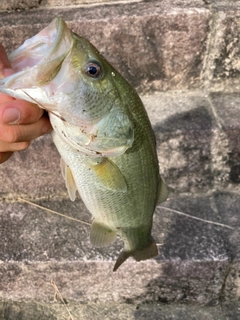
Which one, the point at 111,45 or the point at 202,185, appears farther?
the point at 202,185

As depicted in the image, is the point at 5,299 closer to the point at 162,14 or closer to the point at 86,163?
the point at 86,163

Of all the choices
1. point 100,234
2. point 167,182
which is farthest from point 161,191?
point 167,182

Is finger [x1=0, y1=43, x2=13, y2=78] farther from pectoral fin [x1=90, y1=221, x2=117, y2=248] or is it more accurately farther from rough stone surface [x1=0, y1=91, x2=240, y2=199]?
rough stone surface [x1=0, y1=91, x2=240, y2=199]

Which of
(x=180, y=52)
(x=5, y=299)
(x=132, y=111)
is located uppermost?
(x=132, y=111)

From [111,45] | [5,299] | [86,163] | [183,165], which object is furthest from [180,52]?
[5,299]

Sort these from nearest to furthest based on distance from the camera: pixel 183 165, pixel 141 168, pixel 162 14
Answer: pixel 141 168 → pixel 162 14 → pixel 183 165

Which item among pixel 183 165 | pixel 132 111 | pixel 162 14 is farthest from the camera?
pixel 183 165

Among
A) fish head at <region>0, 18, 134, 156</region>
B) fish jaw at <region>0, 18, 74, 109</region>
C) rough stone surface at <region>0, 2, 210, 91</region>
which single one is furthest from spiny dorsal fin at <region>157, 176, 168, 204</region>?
rough stone surface at <region>0, 2, 210, 91</region>

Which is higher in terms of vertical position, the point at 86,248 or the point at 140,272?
→ the point at 86,248
